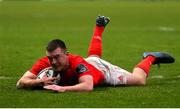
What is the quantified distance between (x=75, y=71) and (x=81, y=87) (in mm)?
364

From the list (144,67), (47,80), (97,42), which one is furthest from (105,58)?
(47,80)

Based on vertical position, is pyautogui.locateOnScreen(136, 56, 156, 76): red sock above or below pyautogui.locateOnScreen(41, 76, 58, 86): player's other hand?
above

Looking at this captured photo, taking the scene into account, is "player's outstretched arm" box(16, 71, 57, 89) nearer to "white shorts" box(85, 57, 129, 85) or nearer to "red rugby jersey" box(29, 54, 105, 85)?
"red rugby jersey" box(29, 54, 105, 85)

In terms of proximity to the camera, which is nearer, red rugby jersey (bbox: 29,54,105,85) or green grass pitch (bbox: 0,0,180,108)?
green grass pitch (bbox: 0,0,180,108)

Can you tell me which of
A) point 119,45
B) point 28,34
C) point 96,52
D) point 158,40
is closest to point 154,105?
point 96,52

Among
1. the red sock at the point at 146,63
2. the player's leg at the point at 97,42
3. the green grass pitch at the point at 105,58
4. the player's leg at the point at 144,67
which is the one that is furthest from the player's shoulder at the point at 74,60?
the red sock at the point at 146,63

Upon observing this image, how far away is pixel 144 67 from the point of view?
518 inches

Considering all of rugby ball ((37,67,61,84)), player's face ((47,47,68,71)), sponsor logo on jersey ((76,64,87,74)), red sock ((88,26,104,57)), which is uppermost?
red sock ((88,26,104,57))

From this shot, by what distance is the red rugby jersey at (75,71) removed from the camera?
38.7ft

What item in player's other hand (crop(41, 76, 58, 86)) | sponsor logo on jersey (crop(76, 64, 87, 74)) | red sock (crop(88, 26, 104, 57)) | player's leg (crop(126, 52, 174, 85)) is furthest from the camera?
red sock (crop(88, 26, 104, 57))

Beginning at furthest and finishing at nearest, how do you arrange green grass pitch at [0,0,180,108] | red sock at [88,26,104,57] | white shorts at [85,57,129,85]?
red sock at [88,26,104,57], white shorts at [85,57,129,85], green grass pitch at [0,0,180,108]

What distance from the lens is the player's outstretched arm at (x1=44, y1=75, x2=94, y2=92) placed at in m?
11.6

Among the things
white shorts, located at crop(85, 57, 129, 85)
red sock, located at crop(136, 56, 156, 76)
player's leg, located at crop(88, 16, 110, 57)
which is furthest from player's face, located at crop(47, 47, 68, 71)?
red sock, located at crop(136, 56, 156, 76)

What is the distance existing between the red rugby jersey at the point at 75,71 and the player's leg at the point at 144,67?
2.34ft
